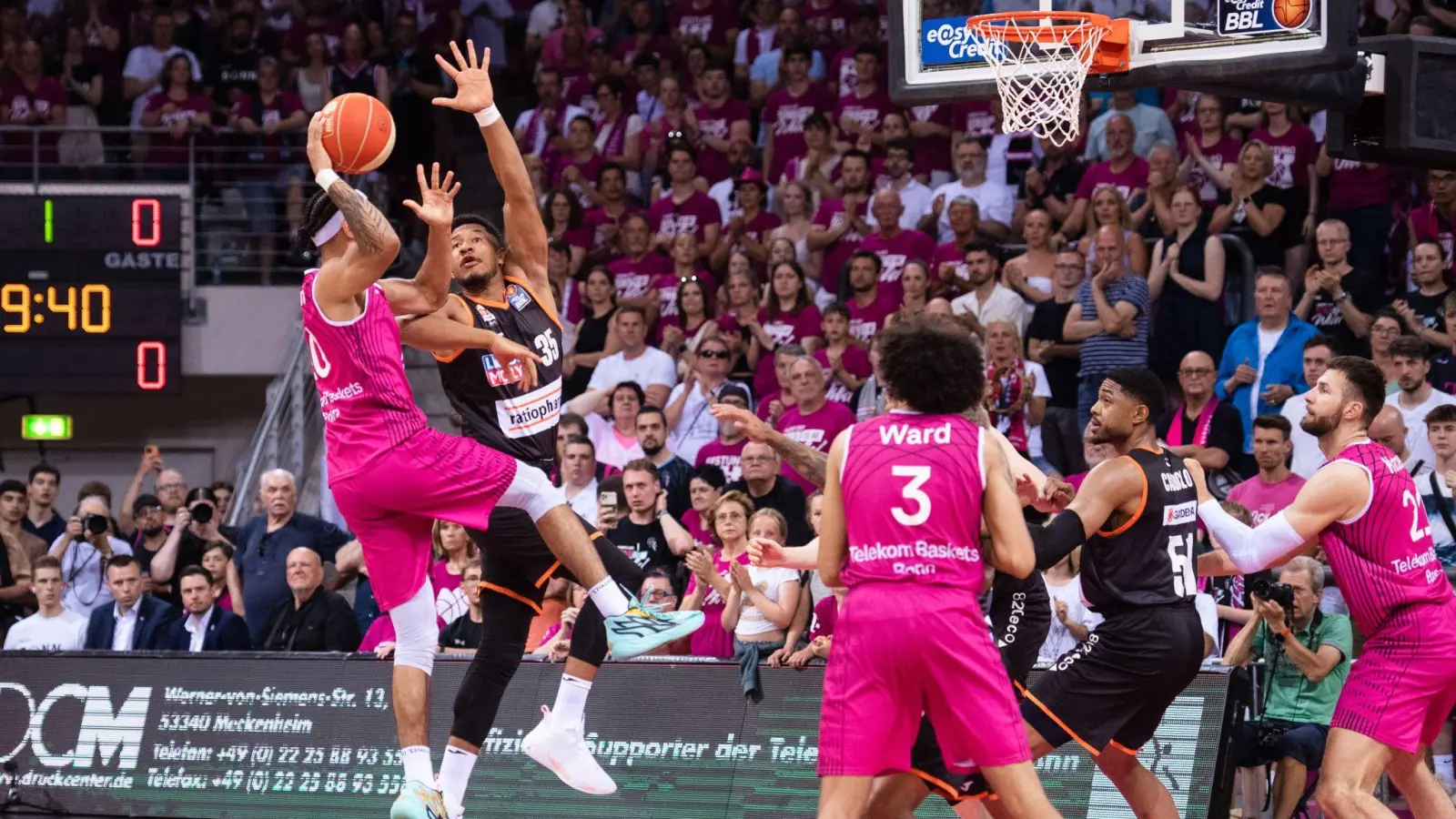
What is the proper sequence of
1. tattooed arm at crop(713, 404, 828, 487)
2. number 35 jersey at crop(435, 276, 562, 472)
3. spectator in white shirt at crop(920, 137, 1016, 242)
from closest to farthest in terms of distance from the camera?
tattooed arm at crop(713, 404, 828, 487)
number 35 jersey at crop(435, 276, 562, 472)
spectator in white shirt at crop(920, 137, 1016, 242)

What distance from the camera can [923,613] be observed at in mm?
6211

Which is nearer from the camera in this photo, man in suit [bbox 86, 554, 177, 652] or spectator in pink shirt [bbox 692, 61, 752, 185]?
man in suit [bbox 86, 554, 177, 652]

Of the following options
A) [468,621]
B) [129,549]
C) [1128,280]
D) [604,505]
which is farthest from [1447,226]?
[129,549]

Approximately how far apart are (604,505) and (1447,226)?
20.1 feet

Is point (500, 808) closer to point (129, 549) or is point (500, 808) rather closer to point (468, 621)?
point (468, 621)

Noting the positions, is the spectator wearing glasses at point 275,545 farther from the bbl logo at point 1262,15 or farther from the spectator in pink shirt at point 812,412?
the bbl logo at point 1262,15

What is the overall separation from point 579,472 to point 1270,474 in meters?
4.71

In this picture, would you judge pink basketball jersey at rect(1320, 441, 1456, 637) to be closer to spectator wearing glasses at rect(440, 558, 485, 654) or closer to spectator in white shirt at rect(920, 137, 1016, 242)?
spectator wearing glasses at rect(440, 558, 485, 654)

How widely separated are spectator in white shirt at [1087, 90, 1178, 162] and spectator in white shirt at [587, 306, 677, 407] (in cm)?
380

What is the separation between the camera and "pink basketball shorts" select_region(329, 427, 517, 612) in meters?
7.71

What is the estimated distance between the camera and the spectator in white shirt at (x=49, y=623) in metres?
13.5

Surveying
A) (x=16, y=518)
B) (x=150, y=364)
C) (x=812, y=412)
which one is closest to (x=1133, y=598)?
(x=812, y=412)

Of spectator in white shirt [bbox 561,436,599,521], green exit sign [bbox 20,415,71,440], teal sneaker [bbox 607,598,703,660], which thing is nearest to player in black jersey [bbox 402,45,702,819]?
teal sneaker [bbox 607,598,703,660]

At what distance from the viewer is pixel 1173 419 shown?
12508mm
